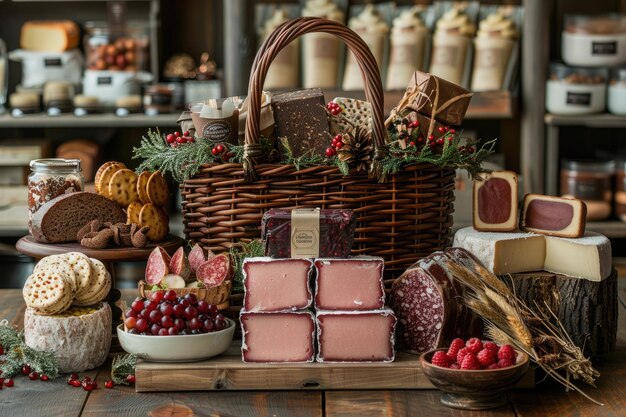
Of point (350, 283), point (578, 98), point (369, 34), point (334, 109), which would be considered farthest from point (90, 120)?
point (350, 283)

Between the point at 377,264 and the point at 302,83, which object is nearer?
the point at 377,264

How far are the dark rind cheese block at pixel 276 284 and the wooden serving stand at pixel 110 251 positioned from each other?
0.29m

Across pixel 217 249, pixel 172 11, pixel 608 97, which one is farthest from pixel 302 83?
pixel 217 249

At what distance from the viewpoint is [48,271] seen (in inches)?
64.7

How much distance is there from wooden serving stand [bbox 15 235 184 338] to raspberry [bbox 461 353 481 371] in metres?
0.64

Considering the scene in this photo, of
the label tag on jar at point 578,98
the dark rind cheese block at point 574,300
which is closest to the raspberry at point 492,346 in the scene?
the dark rind cheese block at point 574,300

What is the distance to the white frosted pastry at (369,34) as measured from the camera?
3.62 metres

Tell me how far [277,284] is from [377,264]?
168 millimetres

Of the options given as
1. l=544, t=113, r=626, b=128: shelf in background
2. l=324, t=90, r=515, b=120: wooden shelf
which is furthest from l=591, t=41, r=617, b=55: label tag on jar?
l=324, t=90, r=515, b=120: wooden shelf

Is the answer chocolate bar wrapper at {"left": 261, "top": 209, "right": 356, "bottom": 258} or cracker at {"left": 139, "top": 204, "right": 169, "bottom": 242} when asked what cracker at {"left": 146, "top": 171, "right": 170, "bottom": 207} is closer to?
cracker at {"left": 139, "top": 204, "right": 169, "bottom": 242}

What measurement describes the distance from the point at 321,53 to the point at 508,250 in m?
2.01

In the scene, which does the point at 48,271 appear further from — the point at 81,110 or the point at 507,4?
the point at 507,4

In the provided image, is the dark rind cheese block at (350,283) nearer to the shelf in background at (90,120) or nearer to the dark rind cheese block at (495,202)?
the dark rind cheese block at (495,202)

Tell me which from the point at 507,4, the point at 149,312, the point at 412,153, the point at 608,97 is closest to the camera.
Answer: the point at 149,312
